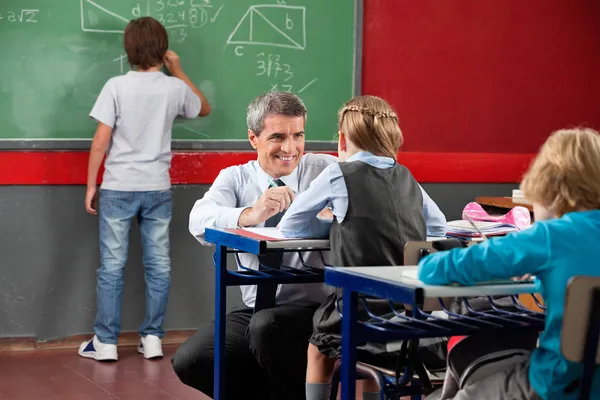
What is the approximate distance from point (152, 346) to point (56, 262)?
67cm

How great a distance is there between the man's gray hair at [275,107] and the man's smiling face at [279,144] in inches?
0.6

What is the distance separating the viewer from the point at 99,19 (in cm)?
491

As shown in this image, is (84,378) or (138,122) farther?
(138,122)

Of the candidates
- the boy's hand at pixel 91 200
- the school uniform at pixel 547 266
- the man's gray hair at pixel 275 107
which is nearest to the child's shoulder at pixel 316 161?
the man's gray hair at pixel 275 107

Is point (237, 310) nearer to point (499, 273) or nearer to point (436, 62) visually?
point (499, 273)

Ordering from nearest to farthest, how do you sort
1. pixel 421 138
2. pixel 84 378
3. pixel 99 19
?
A: pixel 84 378, pixel 99 19, pixel 421 138

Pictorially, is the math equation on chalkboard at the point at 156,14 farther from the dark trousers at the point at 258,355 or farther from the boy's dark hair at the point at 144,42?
the dark trousers at the point at 258,355

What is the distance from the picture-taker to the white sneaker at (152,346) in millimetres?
4785

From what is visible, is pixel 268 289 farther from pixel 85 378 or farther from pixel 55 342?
pixel 55 342

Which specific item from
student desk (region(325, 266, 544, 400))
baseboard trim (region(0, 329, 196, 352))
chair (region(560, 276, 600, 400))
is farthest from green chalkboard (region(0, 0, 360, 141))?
chair (region(560, 276, 600, 400))

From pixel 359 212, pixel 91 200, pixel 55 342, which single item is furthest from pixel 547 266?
pixel 55 342

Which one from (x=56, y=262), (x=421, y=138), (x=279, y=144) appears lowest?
(x=56, y=262)

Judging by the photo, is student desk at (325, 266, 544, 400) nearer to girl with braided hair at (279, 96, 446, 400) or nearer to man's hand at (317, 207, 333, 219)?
girl with braided hair at (279, 96, 446, 400)

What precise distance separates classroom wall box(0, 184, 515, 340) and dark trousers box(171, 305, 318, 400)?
190 centimetres
